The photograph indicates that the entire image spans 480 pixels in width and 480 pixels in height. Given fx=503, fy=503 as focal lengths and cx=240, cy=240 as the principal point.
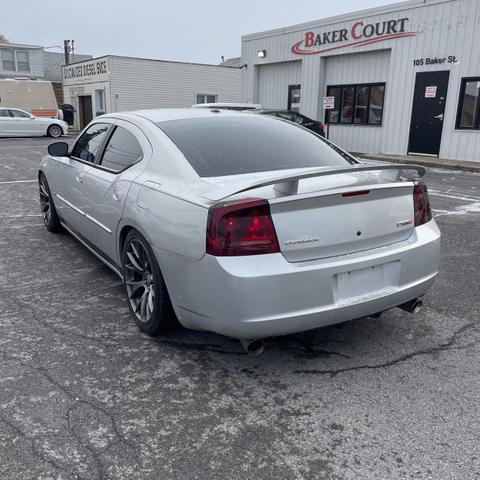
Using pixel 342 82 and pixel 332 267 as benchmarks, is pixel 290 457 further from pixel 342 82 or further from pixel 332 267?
pixel 342 82

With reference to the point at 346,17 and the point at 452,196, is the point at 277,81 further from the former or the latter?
the point at 452,196

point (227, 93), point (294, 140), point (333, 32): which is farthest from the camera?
point (227, 93)

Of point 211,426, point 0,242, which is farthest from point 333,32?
point 211,426

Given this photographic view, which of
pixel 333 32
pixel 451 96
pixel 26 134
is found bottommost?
pixel 26 134

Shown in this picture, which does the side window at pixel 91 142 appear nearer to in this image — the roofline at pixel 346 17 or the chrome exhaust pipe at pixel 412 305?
the chrome exhaust pipe at pixel 412 305

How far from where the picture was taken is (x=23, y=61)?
41.9 m

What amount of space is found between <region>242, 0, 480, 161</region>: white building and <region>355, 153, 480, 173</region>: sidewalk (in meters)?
0.37

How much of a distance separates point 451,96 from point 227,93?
20.3 m

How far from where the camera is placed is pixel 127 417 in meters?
2.58

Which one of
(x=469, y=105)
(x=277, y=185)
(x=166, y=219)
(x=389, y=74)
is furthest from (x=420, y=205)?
(x=389, y=74)

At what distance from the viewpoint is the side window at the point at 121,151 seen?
378 centimetres

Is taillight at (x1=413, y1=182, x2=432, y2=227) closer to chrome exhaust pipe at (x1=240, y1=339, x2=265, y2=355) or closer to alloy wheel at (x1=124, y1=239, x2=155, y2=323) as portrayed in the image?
chrome exhaust pipe at (x1=240, y1=339, x2=265, y2=355)

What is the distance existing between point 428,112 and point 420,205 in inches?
498

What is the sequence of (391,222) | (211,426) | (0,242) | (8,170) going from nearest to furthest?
(211,426), (391,222), (0,242), (8,170)
